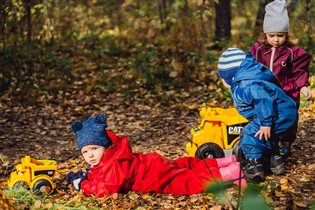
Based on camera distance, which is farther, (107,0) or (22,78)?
(107,0)

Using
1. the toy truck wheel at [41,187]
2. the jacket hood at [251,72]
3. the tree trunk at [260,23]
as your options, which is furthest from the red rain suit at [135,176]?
the tree trunk at [260,23]

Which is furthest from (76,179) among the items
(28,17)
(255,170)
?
(28,17)

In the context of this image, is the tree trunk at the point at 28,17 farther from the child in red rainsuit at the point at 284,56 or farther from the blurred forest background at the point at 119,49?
the child in red rainsuit at the point at 284,56

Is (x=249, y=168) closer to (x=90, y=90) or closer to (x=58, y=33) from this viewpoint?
(x=90, y=90)

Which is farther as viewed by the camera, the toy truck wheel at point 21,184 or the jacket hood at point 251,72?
the jacket hood at point 251,72

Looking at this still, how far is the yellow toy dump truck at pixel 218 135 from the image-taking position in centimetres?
473

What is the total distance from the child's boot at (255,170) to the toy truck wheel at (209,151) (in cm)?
43

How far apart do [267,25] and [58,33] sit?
8118 mm

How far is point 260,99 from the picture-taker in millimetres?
4180

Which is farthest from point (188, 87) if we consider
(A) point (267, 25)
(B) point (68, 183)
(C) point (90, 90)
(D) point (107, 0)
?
(D) point (107, 0)

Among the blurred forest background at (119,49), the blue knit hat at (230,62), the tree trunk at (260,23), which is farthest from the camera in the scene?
the tree trunk at (260,23)

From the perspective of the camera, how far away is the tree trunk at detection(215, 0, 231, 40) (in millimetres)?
11117

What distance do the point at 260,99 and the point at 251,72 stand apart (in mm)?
271

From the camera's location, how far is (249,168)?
4383 millimetres
